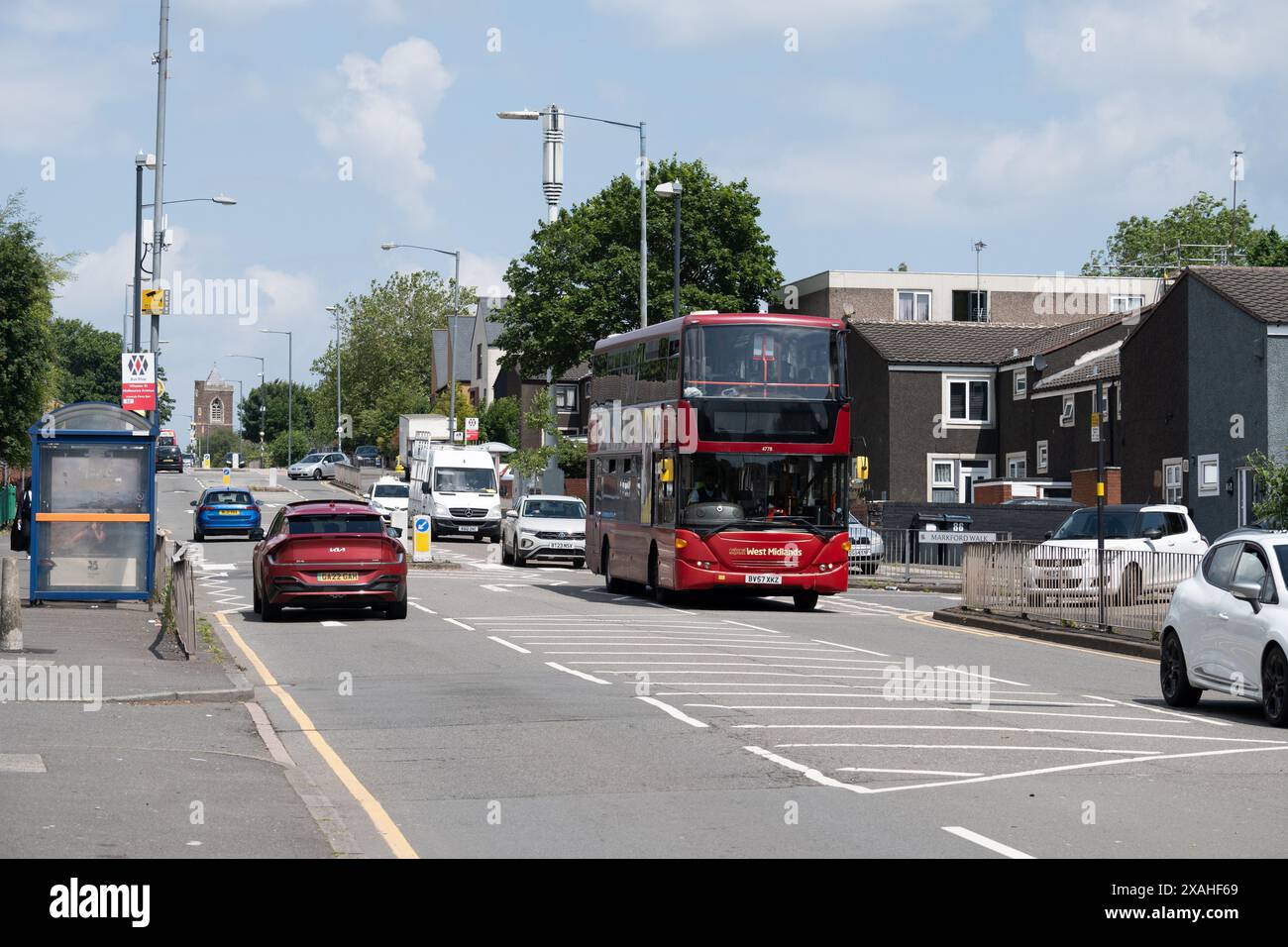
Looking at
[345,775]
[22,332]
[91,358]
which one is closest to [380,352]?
[91,358]

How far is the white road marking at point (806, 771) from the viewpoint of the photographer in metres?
10.6

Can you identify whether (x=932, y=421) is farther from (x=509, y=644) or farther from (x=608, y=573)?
(x=509, y=644)

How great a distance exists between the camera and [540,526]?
41.2 m

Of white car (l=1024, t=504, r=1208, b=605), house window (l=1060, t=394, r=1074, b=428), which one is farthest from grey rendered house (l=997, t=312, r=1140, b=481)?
white car (l=1024, t=504, r=1208, b=605)

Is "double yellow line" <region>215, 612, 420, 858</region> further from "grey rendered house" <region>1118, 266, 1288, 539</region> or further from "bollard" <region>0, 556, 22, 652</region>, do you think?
"grey rendered house" <region>1118, 266, 1288, 539</region>

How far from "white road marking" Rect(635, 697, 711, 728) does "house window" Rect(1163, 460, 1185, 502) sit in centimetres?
3232

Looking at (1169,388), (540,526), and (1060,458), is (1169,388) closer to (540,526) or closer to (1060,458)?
(1060,458)

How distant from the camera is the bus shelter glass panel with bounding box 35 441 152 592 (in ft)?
75.3

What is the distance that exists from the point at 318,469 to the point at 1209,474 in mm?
72247

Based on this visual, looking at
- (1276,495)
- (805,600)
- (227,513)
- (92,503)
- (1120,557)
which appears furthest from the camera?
(227,513)

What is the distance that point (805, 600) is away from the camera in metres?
28.5
